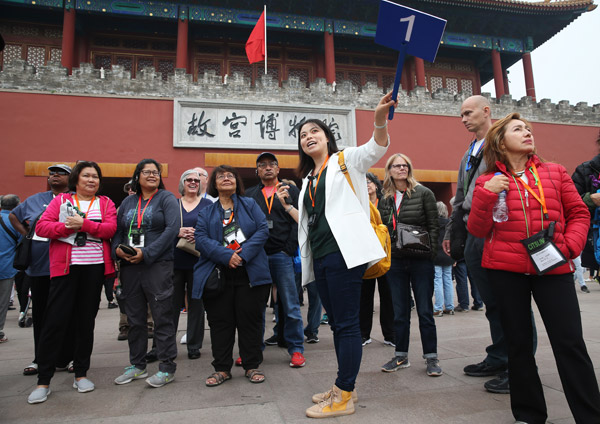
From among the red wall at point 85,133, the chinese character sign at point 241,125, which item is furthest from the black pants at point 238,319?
the chinese character sign at point 241,125

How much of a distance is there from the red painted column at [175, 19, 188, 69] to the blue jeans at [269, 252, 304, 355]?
11182 millimetres

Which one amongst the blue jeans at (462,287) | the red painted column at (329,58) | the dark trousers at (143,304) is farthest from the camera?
the red painted column at (329,58)

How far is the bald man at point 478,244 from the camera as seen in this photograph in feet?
8.35

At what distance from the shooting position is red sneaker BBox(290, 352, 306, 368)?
3006 mm

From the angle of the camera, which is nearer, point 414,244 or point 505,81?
point 414,244

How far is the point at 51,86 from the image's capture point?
33.7 feet

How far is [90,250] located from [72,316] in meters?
0.51

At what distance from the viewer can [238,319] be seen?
281 centimetres

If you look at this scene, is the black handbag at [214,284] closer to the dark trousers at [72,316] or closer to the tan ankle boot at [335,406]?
the dark trousers at [72,316]

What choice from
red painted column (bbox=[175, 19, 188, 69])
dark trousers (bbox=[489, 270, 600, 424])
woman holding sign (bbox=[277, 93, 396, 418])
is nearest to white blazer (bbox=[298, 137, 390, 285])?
woman holding sign (bbox=[277, 93, 396, 418])

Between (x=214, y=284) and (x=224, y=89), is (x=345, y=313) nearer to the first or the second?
(x=214, y=284)

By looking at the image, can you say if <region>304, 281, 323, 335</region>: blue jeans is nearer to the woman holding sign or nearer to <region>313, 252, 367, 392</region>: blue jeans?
the woman holding sign

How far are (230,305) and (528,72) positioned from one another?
17.4 meters

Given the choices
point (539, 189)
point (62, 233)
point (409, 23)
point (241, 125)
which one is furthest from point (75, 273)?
point (241, 125)
